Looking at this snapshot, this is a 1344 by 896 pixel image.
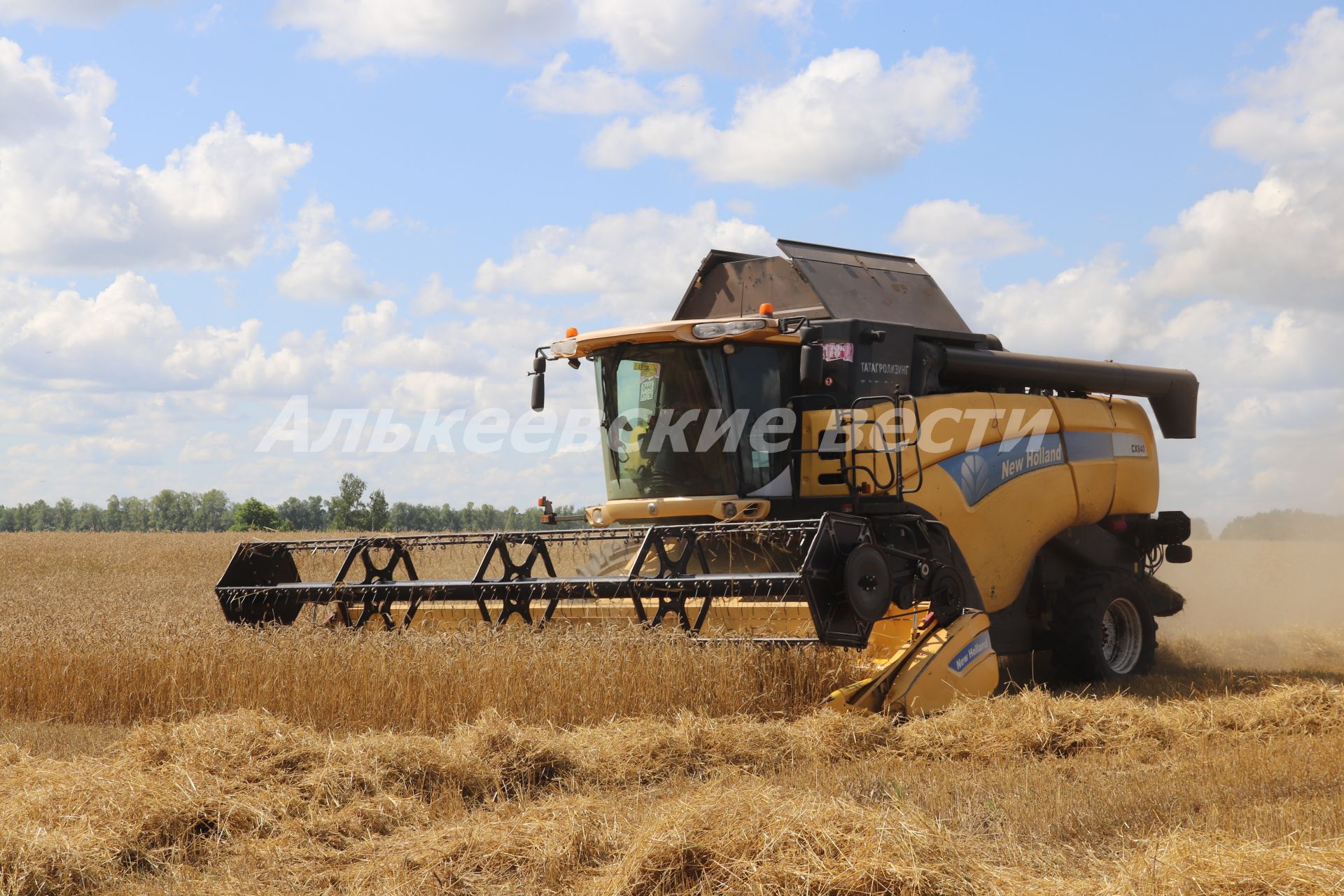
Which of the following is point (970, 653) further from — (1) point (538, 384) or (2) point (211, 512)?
(2) point (211, 512)

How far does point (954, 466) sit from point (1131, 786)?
374 centimetres

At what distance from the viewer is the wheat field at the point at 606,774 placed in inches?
144

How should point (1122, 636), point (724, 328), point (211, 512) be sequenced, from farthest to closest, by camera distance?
point (211, 512) < point (1122, 636) < point (724, 328)

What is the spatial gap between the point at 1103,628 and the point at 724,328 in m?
3.78

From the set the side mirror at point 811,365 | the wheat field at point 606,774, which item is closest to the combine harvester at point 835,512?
the side mirror at point 811,365

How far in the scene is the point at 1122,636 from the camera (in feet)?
31.2

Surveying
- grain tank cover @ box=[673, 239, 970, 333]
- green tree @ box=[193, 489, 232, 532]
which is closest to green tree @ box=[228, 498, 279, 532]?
green tree @ box=[193, 489, 232, 532]

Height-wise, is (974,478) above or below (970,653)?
above

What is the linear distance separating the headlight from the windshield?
14 centimetres

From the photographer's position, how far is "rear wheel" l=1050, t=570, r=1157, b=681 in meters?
8.84

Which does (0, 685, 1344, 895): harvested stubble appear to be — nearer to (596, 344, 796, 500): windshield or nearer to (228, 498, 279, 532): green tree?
(596, 344, 796, 500): windshield

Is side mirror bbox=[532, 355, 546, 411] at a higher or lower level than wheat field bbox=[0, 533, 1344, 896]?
higher

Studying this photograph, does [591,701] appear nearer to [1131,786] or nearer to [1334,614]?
[1131,786]

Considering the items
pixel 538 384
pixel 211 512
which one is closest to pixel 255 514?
pixel 211 512
